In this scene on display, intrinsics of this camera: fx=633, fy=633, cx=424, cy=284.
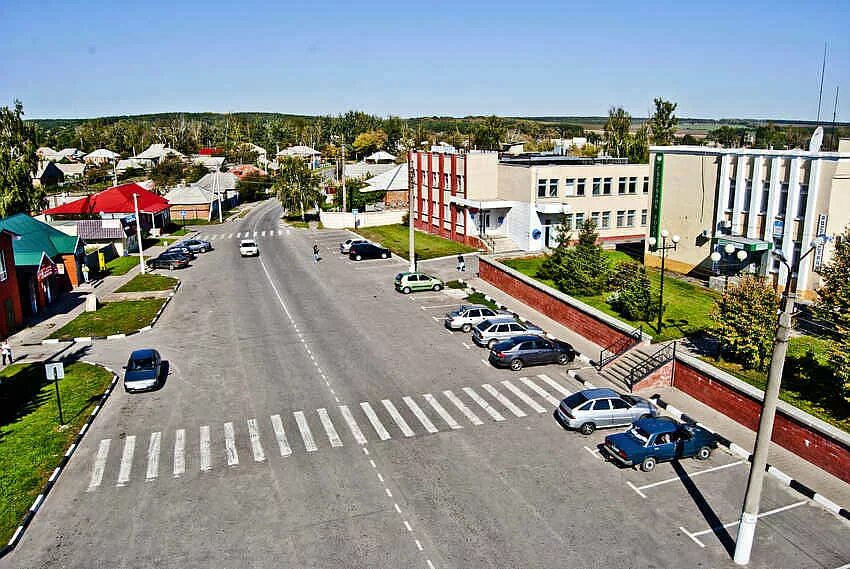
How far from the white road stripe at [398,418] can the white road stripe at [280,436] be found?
4203 mm

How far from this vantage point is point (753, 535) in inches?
628

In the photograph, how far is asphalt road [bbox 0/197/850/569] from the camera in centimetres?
1650

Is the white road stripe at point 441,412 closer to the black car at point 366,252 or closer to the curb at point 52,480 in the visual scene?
the curb at point 52,480

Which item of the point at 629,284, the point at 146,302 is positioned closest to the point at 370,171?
the point at 146,302

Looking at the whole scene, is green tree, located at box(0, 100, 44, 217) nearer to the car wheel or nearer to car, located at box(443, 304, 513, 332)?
car, located at box(443, 304, 513, 332)

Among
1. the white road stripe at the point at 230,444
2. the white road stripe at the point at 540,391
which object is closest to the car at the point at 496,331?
the white road stripe at the point at 540,391

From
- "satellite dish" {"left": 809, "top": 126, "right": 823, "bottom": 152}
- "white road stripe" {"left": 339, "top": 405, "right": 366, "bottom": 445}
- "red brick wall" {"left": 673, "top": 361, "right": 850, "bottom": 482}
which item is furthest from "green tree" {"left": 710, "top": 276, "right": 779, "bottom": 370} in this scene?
"white road stripe" {"left": 339, "top": 405, "right": 366, "bottom": 445}

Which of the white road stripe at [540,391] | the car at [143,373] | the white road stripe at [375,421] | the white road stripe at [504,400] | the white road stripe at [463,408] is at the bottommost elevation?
the white road stripe at [540,391]

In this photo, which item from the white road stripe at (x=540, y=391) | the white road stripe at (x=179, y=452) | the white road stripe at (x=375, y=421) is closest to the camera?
the white road stripe at (x=179, y=452)

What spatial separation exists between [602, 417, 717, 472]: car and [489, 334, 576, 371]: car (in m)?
8.63

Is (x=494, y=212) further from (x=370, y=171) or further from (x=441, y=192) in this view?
(x=370, y=171)

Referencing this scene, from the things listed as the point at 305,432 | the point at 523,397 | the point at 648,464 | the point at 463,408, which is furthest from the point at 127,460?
the point at 648,464

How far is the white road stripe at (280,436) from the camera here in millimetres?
22000

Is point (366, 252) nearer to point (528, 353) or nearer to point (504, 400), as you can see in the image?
point (528, 353)
